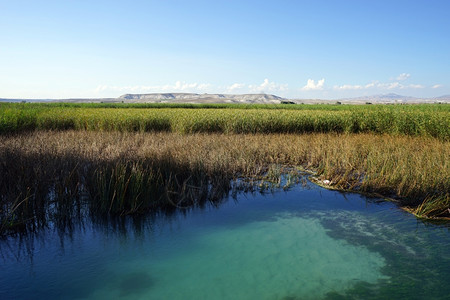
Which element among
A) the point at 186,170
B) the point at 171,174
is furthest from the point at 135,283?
the point at 186,170

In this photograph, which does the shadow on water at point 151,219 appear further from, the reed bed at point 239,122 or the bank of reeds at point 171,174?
the reed bed at point 239,122

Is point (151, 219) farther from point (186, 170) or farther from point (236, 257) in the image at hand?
point (186, 170)

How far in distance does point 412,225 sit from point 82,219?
7398 mm

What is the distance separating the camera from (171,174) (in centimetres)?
894

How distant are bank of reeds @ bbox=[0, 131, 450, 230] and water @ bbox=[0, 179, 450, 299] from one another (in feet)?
1.94

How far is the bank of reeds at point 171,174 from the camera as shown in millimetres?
7051

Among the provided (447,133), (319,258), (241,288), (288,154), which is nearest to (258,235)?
(319,258)

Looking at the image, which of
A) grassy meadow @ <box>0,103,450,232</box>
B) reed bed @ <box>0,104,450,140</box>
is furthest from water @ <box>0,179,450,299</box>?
reed bed @ <box>0,104,450,140</box>

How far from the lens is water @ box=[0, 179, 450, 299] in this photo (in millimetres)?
4781

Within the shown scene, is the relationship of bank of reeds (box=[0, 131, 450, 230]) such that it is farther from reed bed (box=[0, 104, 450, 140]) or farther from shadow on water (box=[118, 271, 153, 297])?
reed bed (box=[0, 104, 450, 140])

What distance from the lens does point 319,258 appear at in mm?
5777

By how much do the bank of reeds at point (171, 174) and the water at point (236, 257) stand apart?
1.94 ft

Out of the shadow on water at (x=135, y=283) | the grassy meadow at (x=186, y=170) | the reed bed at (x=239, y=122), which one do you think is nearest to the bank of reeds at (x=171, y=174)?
the grassy meadow at (x=186, y=170)

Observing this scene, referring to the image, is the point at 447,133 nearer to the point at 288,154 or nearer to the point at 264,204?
the point at 288,154
